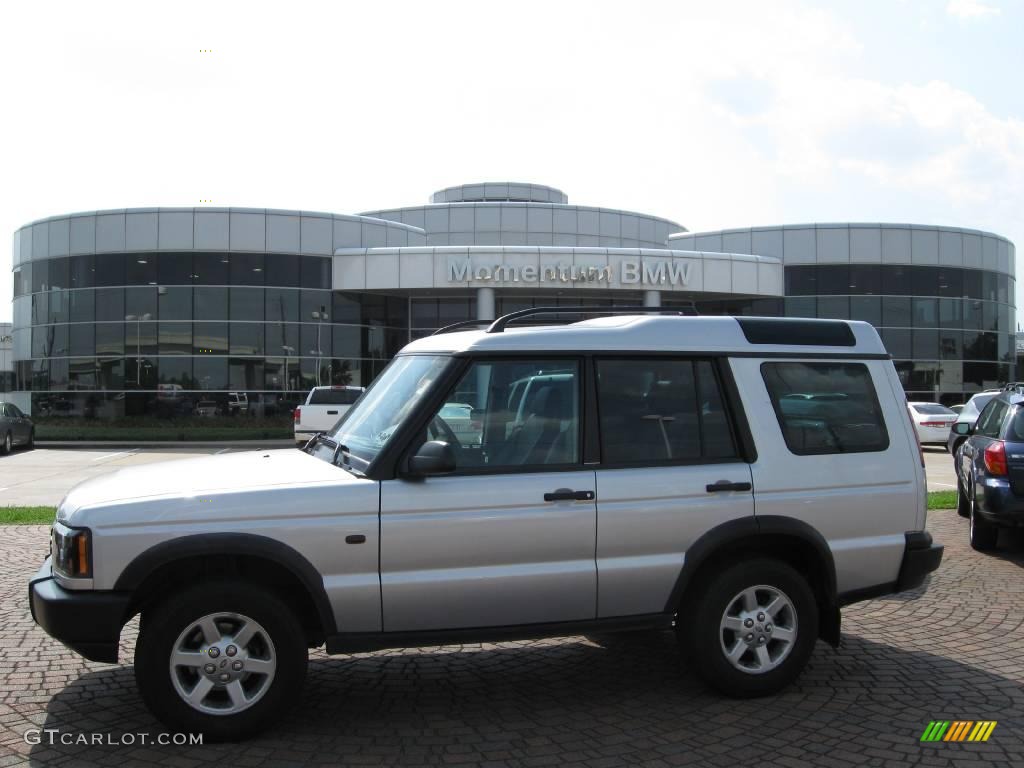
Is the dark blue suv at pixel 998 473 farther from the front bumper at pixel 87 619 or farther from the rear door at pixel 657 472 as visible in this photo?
the front bumper at pixel 87 619

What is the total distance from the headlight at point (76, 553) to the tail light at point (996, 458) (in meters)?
7.59

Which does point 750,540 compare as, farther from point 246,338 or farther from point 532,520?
point 246,338

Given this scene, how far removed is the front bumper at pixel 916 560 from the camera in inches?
202

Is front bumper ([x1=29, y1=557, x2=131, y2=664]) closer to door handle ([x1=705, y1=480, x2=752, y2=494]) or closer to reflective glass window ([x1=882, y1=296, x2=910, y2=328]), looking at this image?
door handle ([x1=705, y1=480, x2=752, y2=494])

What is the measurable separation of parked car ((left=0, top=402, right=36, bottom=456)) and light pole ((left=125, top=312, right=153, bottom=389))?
17.2 ft

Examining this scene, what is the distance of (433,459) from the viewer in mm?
4211

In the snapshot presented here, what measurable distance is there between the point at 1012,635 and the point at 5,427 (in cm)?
2529

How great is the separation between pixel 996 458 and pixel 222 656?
7.11 meters

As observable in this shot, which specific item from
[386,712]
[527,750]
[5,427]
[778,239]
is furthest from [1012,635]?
[778,239]

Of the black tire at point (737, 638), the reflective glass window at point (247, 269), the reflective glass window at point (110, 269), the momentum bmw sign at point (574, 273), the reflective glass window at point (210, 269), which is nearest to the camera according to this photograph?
the black tire at point (737, 638)

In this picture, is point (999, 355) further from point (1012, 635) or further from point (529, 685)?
point (529, 685)

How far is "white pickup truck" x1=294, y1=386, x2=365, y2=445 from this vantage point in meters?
21.9

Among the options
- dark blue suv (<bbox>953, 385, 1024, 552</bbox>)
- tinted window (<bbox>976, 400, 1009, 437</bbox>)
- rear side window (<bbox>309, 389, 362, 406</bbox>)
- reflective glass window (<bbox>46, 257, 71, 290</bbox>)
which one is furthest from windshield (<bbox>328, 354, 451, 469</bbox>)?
reflective glass window (<bbox>46, 257, 71, 290</bbox>)

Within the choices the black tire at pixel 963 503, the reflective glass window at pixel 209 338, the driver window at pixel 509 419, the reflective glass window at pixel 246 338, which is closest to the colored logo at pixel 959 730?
the driver window at pixel 509 419
